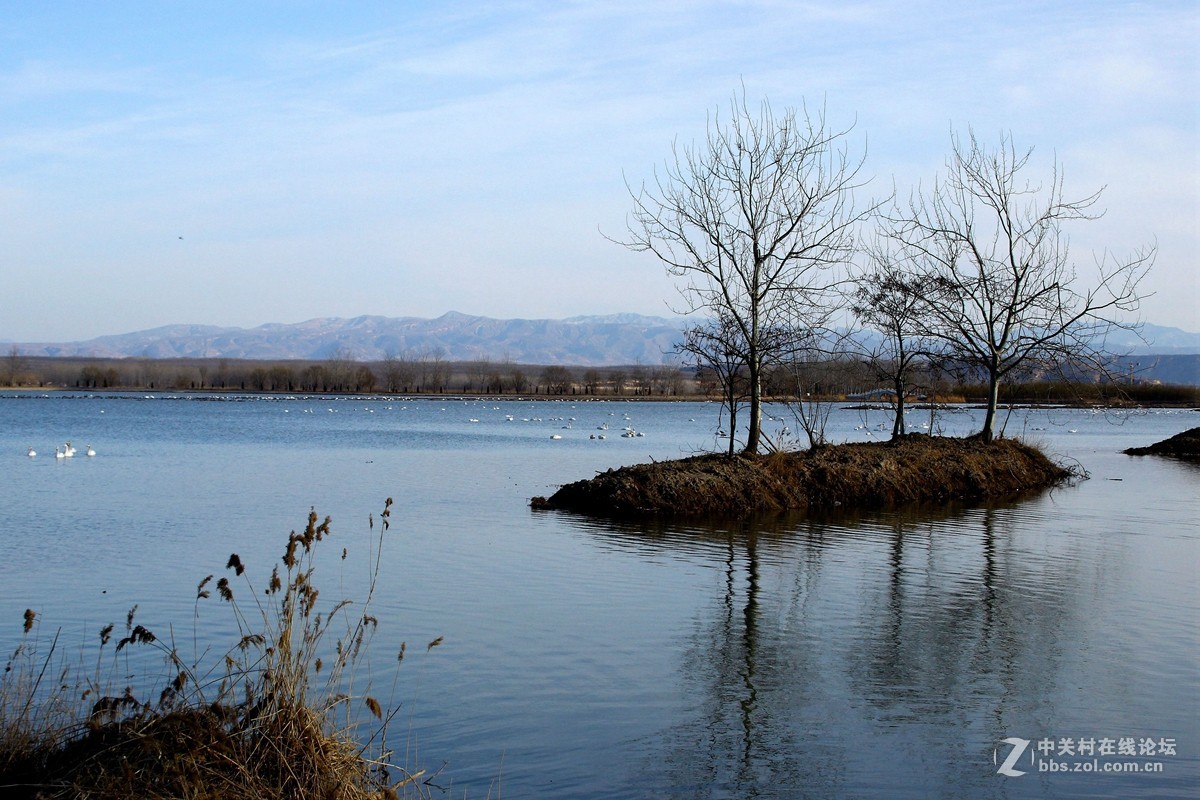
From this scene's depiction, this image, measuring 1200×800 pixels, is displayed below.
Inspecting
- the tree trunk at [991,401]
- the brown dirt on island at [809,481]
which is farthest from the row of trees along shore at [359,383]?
the brown dirt on island at [809,481]

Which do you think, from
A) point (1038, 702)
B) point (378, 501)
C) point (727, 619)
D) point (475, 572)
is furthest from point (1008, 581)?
point (378, 501)

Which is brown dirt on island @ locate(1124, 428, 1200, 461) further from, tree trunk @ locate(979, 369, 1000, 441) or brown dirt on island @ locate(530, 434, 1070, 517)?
brown dirt on island @ locate(530, 434, 1070, 517)

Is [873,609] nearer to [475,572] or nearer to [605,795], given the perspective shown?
[475,572]

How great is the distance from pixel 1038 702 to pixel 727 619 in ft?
11.1

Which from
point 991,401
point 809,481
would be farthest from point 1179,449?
point 809,481

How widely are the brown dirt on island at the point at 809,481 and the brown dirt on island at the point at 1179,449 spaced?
14.1 meters

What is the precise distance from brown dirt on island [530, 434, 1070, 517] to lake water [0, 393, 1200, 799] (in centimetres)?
113

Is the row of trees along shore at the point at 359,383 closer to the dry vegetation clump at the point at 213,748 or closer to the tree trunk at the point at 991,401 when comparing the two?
the tree trunk at the point at 991,401

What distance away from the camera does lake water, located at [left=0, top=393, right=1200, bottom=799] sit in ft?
23.1

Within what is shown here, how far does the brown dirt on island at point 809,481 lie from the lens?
762 inches

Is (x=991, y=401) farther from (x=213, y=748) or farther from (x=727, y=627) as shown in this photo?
(x=213, y=748)

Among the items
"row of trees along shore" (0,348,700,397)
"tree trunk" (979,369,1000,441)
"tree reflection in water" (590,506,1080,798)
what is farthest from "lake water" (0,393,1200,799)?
"row of trees along shore" (0,348,700,397)

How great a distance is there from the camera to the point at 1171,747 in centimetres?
741

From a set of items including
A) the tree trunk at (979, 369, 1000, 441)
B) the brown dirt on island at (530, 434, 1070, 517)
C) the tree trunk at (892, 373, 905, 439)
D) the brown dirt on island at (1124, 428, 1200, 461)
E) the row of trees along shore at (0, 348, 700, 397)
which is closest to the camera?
the brown dirt on island at (530, 434, 1070, 517)
